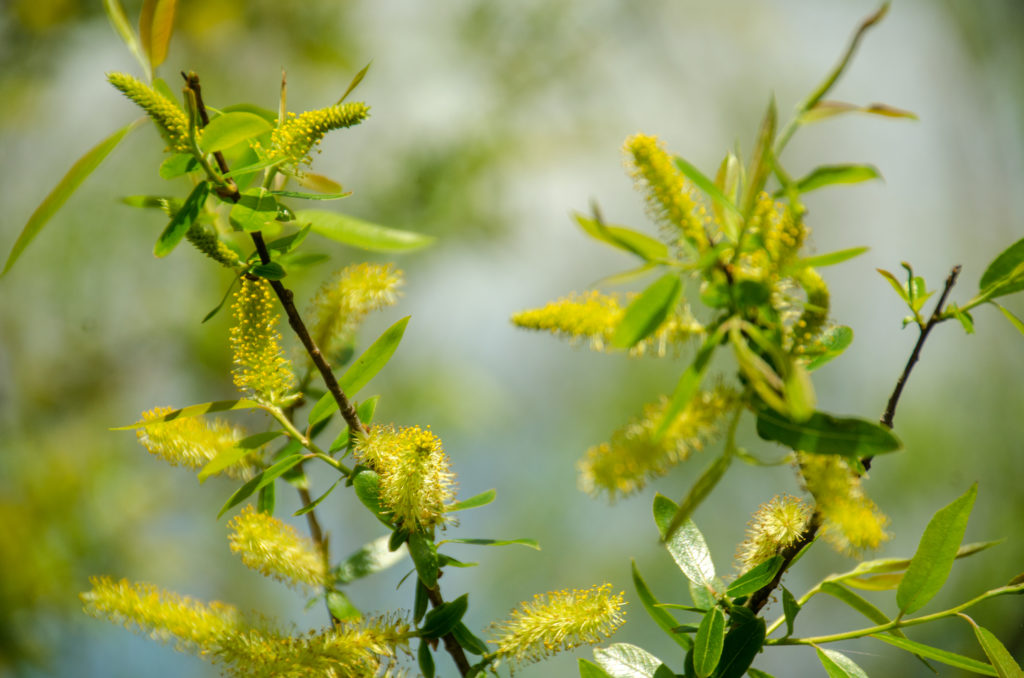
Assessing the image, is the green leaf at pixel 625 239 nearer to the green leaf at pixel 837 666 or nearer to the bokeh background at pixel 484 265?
the green leaf at pixel 837 666

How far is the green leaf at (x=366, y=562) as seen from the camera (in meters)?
0.30

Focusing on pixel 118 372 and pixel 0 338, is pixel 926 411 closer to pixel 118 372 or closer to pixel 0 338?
pixel 118 372

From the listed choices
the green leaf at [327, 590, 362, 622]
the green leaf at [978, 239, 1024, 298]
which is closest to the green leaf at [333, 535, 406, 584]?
the green leaf at [327, 590, 362, 622]

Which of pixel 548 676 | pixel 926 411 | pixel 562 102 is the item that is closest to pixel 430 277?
pixel 562 102

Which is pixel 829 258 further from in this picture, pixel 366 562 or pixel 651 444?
pixel 366 562

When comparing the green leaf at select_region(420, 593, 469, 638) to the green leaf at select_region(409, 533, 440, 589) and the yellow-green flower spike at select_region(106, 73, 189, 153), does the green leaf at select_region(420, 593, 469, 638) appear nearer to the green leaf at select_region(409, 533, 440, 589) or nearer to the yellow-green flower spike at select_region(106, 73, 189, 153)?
the green leaf at select_region(409, 533, 440, 589)

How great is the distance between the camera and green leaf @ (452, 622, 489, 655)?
0.26 metres

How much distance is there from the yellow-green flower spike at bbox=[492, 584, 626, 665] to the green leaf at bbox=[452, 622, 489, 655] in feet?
0.06

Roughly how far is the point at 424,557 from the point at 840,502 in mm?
127

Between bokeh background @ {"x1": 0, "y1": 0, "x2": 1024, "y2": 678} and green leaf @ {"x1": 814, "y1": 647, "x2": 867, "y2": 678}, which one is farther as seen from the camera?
bokeh background @ {"x1": 0, "y1": 0, "x2": 1024, "y2": 678}

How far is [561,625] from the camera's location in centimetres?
23

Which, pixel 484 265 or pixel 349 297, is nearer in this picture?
pixel 349 297

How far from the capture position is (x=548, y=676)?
50.7 inches

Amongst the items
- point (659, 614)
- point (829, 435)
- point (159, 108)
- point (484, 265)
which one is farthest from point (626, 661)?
point (484, 265)
